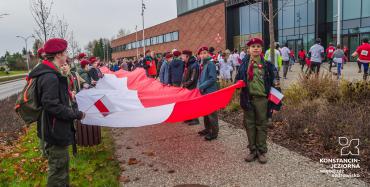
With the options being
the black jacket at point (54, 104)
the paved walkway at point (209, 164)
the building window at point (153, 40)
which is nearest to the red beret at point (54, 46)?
the black jacket at point (54, 104)

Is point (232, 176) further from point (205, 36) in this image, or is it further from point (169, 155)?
point (205, 36)

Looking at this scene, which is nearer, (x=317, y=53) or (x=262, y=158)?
(x=262, y=158)

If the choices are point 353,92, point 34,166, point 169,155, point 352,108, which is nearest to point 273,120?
point 352,108

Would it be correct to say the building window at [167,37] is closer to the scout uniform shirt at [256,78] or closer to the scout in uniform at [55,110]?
the scout uniform shirt at [256,78]

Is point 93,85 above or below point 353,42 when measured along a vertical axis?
below

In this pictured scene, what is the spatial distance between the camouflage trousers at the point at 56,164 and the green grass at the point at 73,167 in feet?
2.86

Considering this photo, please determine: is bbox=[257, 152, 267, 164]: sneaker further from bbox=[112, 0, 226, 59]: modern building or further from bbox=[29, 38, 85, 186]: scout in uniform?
bbox=[112, 0, 226, 59]: modern building

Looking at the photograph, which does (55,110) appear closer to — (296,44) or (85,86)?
(85,86)

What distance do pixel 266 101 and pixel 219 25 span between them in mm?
37611

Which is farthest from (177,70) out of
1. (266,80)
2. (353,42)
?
(353,42)

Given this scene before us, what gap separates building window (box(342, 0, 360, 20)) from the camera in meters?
29.5

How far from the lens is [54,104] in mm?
3643

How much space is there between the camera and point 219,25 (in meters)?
41.8
